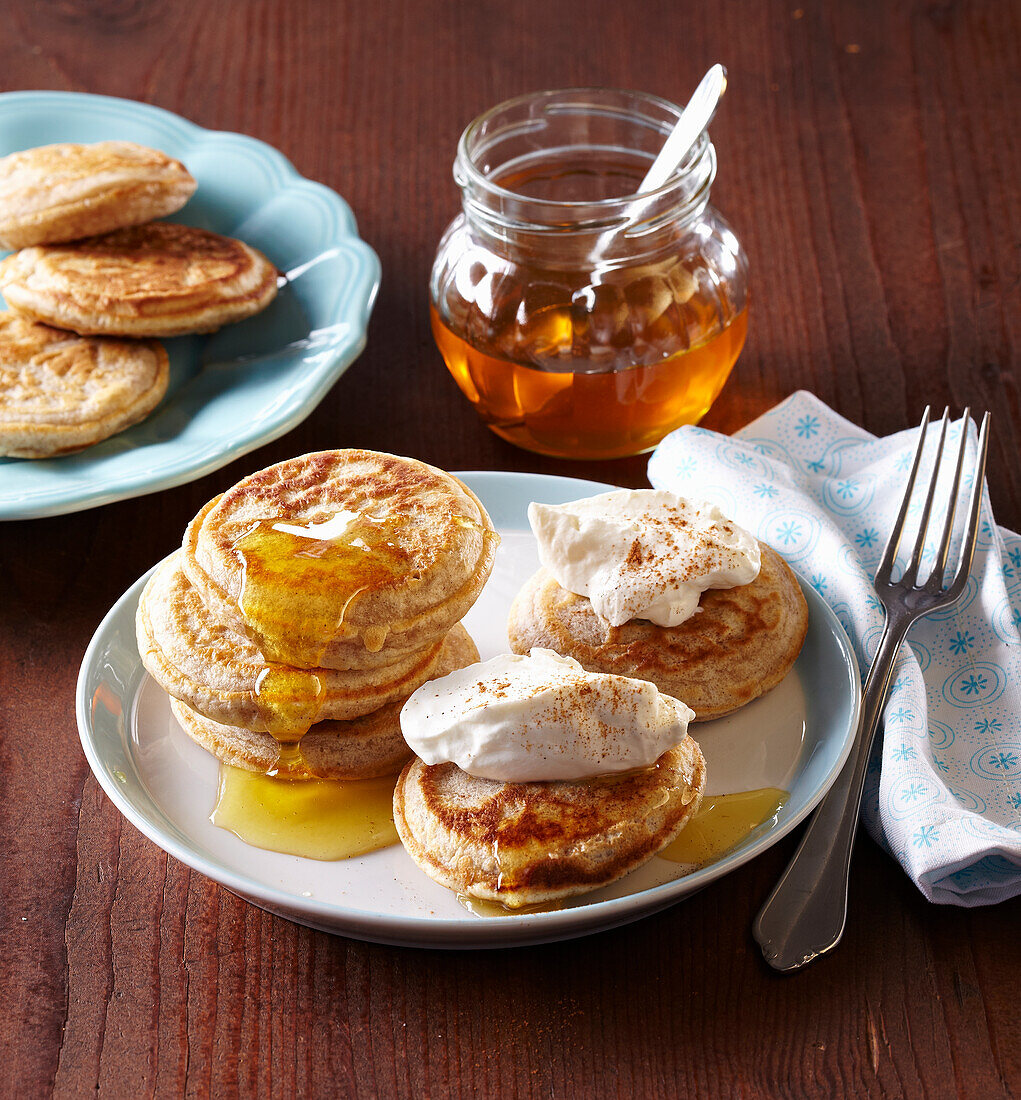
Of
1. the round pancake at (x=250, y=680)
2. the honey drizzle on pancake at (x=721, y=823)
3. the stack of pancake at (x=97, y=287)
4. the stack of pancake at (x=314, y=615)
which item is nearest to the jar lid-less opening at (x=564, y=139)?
the stack of pancake at (x=97, y=287)

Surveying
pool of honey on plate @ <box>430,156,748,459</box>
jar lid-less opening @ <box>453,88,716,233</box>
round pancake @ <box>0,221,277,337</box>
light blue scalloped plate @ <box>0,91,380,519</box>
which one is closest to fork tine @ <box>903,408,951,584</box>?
pool of honey on plate @ <box>430,156,748,459</box>

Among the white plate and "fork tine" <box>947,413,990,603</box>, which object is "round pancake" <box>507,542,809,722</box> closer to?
the white plate

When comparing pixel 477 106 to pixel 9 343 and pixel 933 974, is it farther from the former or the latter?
pixel 933 974

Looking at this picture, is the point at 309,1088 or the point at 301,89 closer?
the point at 309,1088

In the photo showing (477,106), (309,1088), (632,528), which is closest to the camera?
A: (309,1088)

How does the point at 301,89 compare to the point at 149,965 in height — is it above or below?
above

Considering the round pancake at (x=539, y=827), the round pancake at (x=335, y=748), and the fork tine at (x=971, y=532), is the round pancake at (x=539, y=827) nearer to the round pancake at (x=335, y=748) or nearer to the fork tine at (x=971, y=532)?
the round pancake at (x=335, y=748)

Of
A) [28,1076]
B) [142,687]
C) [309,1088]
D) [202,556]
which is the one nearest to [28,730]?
[142,687]

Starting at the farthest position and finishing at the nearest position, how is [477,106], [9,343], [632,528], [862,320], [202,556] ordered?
Answer: [477,106] → [862,320] → [9,343] → [632,528] → [202,556]
